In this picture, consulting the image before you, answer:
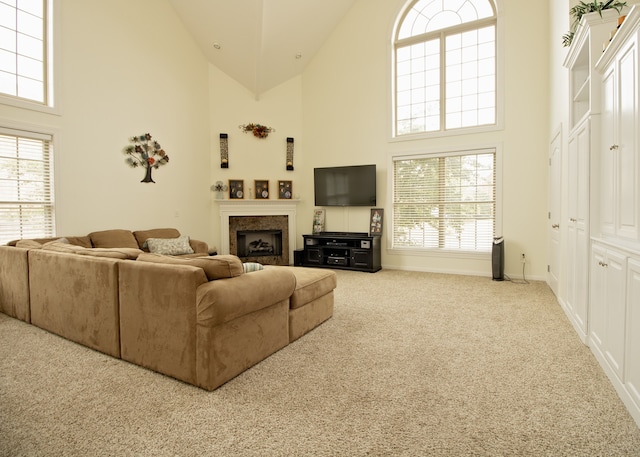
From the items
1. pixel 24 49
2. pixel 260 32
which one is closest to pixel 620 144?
pixel 260 32

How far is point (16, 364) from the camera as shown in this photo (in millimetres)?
2559

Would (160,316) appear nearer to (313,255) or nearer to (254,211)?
(313,255)

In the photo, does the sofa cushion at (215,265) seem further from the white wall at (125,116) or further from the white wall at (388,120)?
the white wall at (388,120)

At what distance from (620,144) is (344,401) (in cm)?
228

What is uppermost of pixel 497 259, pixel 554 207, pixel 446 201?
pixel 446 201

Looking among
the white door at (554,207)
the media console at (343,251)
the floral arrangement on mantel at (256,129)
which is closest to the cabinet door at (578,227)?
the white door at (554,207)

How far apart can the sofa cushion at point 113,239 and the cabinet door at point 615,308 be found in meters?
5.15

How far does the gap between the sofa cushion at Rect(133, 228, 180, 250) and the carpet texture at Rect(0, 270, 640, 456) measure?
7.11 ft

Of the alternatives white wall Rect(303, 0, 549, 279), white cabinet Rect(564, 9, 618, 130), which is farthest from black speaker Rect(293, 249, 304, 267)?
white cabinet Rect(564, 9, 618, 130)

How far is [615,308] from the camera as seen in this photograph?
2.19 m

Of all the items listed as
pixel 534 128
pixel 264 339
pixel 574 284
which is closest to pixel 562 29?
pixel 534 128

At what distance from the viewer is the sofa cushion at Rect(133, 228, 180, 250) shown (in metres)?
5.32

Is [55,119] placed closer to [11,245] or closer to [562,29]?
[11,245]

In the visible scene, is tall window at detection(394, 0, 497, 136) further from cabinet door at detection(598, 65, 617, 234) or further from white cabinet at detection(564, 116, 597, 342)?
cabinet door at detection(598, 65, 617, 234)
